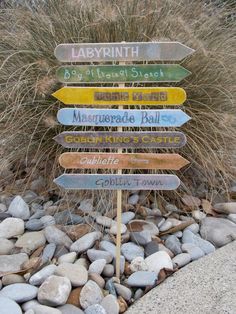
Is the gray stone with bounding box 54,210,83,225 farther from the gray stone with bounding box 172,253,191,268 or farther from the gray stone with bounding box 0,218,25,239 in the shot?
the gray stone with bounding box 172,253,191,268

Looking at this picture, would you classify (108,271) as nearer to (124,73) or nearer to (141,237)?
(141,237)

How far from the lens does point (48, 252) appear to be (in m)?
2.29

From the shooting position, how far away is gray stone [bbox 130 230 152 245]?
2438mm

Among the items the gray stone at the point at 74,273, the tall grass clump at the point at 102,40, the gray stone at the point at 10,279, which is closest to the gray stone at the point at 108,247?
the gray stone at the point at 74,273

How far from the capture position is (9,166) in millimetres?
3045

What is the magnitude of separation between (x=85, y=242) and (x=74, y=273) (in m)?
0.28

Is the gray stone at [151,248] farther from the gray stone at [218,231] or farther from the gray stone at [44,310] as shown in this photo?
the gray stone at [44,310]

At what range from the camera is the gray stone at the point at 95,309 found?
1.89 m

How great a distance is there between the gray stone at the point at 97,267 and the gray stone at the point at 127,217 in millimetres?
443

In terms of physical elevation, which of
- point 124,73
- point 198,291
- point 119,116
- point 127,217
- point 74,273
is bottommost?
point 198,291

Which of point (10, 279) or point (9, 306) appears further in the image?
point (10, 279)

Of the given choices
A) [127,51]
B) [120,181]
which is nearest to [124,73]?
[127,51]

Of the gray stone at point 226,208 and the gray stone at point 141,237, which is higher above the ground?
the gray stone at point 226,208

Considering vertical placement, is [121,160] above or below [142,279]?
above
